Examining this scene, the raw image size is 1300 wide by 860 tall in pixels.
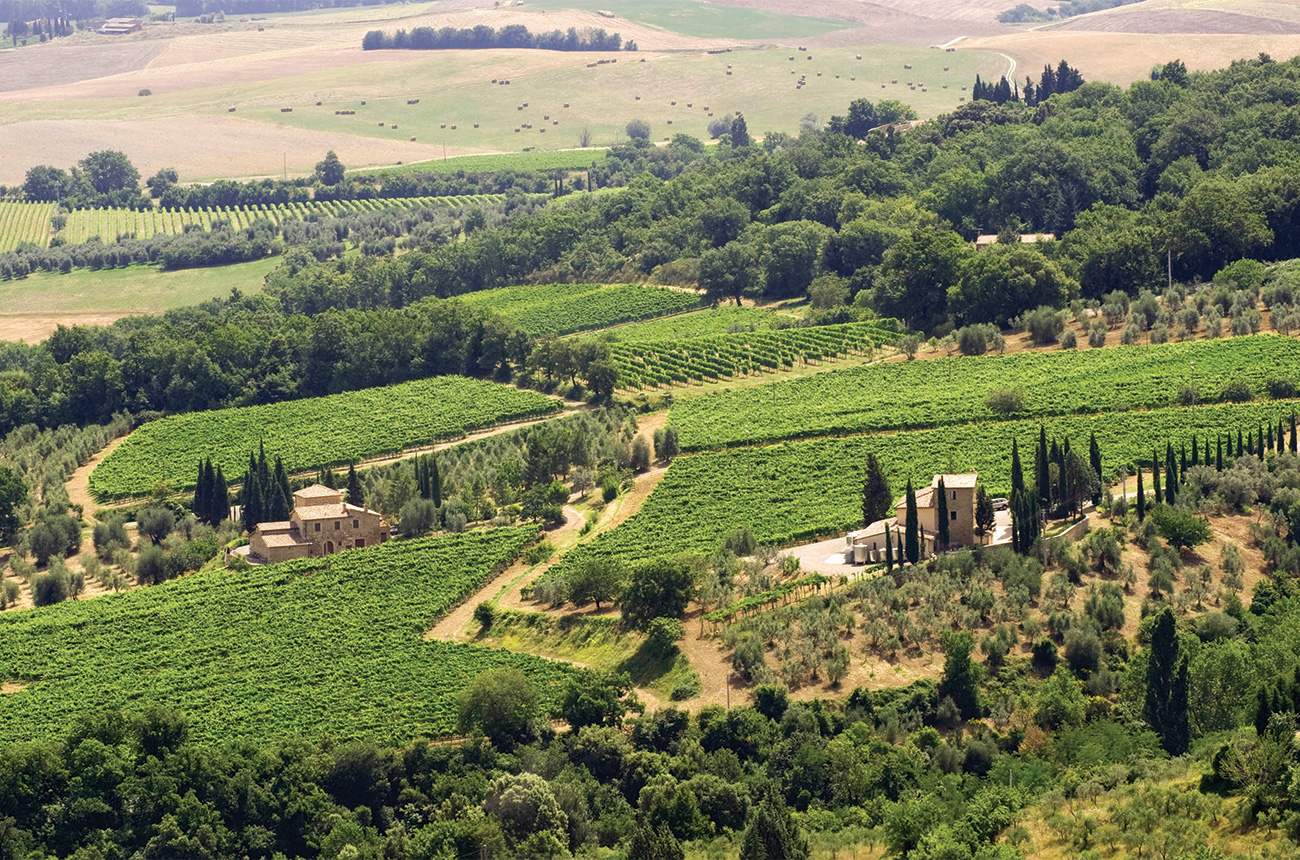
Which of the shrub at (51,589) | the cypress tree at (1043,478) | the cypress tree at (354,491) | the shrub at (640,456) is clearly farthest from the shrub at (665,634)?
the shrub at (51,589)

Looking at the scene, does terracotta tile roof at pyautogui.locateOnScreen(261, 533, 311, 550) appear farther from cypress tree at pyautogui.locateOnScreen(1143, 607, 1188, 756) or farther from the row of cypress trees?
cypress tree at pyautogui.locateOnScreen(1143, 607, 1188, 756)

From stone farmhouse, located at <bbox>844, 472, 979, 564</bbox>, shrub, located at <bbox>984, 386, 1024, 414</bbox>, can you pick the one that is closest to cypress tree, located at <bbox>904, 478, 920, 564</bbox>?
stone farmhouse, located at <bbox>844, 472, 979, 564</bbox>

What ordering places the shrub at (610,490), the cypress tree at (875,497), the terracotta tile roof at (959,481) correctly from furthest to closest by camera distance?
the shrub at (610,490) < the cypress tree at (875,497) < the terracotta tile roof at (959,481)

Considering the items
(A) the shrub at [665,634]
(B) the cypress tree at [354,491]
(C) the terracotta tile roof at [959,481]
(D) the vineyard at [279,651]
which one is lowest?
(D) the vineyard at [279,651]

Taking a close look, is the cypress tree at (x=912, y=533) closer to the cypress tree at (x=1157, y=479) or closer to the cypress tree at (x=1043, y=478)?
the cypress tree at (x=1043, y=478)

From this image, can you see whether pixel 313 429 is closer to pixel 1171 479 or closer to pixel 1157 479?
pixel 1157 479

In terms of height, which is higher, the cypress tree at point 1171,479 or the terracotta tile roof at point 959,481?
the terracotta tile roof at point 959,481

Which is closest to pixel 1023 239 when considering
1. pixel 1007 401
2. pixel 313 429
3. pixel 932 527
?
pixel 1007 401
